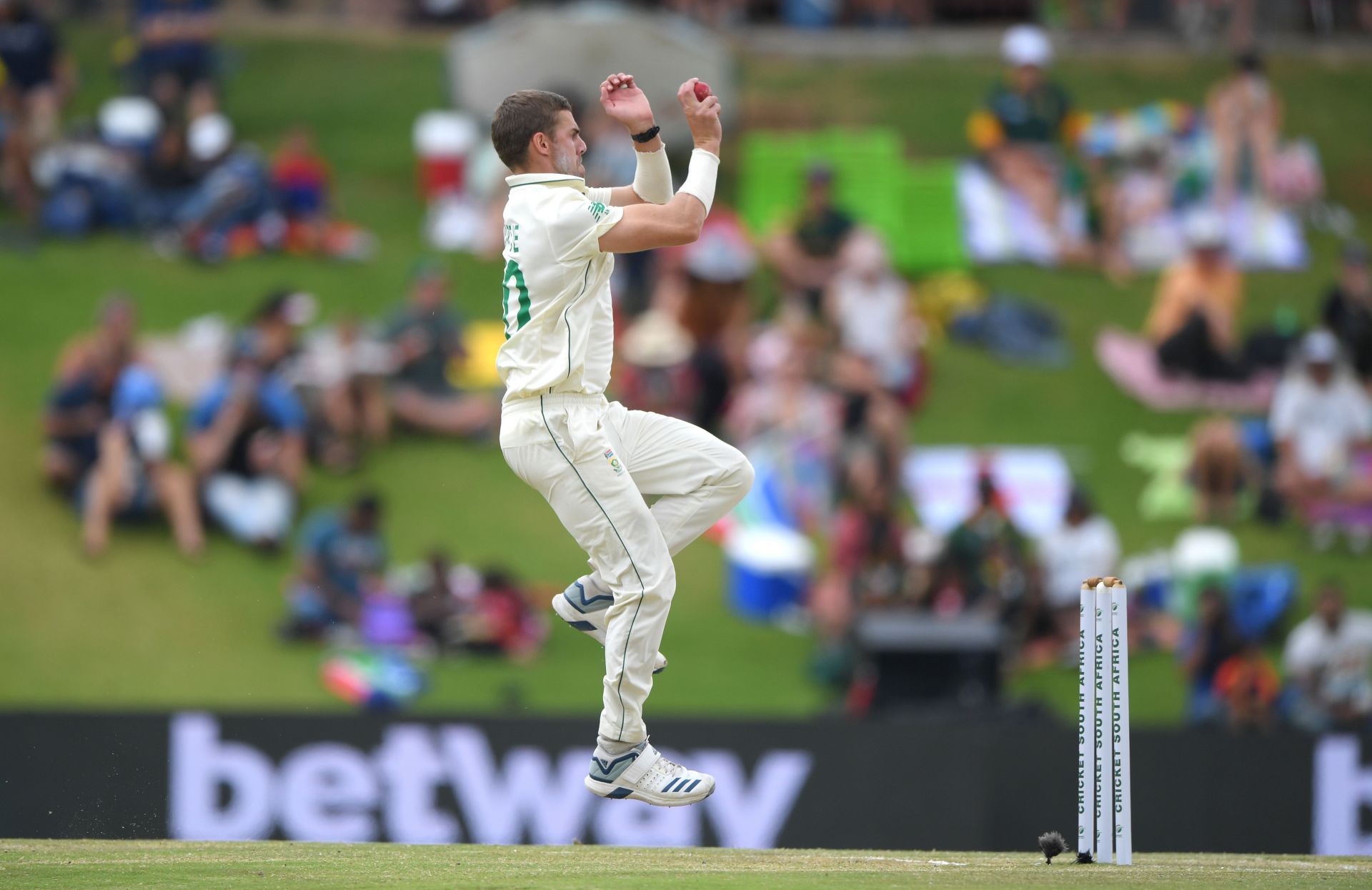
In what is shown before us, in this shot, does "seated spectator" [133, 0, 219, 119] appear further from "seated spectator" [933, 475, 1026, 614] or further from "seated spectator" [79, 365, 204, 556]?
"seated spectator" [933, 475, 1026, 614]

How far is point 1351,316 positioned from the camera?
18062 millimetres

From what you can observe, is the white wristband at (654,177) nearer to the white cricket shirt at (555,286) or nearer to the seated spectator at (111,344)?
the white cricket shirt at (555,286)

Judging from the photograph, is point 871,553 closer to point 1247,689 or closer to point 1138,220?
point 1247,689

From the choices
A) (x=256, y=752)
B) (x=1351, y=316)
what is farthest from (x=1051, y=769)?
(x=1351, y=316)

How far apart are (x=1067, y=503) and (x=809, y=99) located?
9.93 meters

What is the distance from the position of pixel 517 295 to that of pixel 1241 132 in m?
15.8

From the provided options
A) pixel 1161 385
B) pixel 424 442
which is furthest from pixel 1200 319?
pixel 424 442

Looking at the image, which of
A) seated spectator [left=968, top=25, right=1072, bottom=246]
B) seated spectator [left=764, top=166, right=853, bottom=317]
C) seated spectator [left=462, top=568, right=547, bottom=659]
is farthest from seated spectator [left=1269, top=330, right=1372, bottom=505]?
seated spectator [left=462, top=568, right=547, bottom=659]

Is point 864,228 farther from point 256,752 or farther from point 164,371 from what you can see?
point 256,752

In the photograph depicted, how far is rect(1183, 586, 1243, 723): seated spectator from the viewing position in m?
14.2

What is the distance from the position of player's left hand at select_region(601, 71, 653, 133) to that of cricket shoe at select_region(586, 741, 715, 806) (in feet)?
8.04

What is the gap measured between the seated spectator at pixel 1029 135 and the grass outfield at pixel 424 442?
1.02m

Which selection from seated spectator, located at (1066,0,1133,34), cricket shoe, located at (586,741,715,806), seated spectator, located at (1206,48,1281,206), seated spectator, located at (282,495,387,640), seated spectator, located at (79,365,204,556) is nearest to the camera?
cricket shoe, located at (586,741,715,806)

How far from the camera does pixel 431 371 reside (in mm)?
17672
